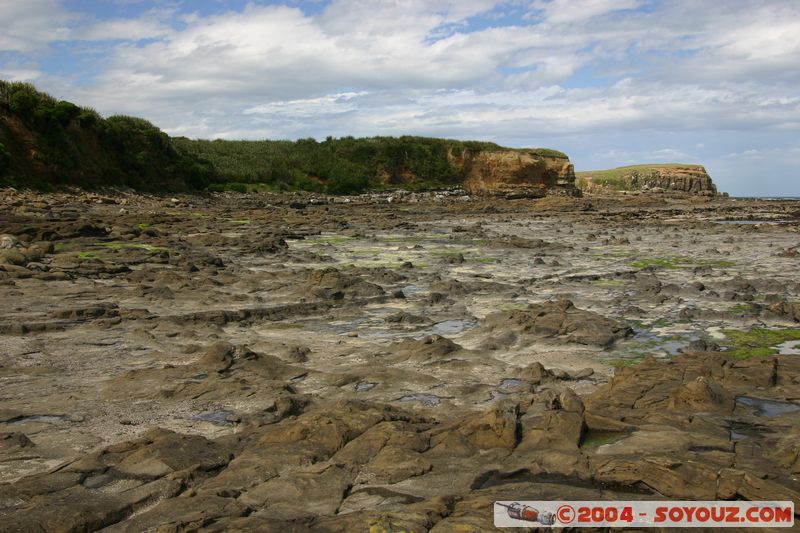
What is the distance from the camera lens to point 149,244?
1970 cm

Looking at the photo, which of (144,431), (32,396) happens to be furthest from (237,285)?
(144,431)

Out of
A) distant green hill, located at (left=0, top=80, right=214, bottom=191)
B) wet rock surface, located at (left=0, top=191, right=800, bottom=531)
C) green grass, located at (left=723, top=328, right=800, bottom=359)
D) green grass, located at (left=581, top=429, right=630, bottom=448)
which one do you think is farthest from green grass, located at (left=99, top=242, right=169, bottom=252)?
distant green hill, located at (left=0, top=80, right=214, bottom=191)

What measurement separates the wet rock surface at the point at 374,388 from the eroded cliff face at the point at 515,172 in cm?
4154

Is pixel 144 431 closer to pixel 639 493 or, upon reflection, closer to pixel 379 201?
pixel 639 493

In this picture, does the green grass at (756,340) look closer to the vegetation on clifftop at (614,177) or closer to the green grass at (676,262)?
the green grass at (676,262)

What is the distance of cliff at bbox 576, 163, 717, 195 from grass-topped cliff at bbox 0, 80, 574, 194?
1766 inches

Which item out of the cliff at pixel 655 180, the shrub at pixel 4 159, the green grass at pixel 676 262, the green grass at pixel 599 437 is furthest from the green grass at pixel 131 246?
the cliff at pixel 655 180

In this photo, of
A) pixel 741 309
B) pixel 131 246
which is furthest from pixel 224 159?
pixel 741 309

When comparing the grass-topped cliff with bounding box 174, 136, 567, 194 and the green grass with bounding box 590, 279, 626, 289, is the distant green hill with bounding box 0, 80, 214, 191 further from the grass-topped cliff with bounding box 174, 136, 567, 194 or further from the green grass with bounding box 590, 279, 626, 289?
the green grass with bounding box 590, 279, 626, 289

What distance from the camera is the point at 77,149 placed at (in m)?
35.6

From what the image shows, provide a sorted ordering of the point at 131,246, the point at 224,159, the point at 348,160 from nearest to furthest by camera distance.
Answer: the point at 131,246 < the point at 224,159 < the point at 348,160

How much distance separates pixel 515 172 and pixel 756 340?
1981 inches

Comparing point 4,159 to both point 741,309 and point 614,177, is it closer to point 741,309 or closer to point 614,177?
point 741,309

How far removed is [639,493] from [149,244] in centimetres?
1758
